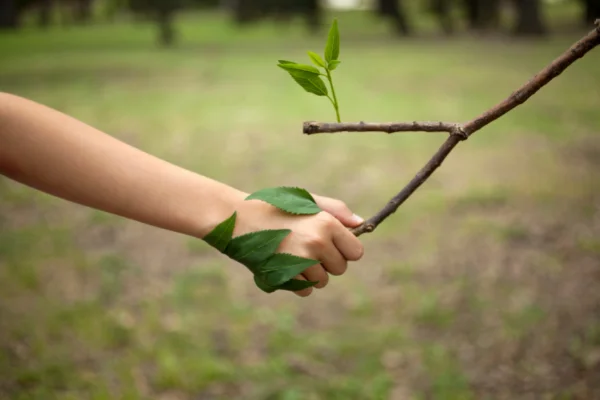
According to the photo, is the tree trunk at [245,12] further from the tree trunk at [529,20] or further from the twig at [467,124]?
the twig at [467,124]

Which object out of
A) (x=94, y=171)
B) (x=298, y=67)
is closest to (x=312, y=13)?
(x=94, y=171)

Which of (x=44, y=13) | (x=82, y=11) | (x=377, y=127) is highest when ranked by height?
(x=377, y=127)

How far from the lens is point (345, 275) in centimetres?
294

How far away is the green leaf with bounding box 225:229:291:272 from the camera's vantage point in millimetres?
725

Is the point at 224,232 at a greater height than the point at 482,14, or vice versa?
the point at 224,232

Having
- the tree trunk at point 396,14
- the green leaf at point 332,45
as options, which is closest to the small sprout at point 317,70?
the green leaf at point 332,45

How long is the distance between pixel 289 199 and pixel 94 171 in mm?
285

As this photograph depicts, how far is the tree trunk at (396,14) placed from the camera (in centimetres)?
1459

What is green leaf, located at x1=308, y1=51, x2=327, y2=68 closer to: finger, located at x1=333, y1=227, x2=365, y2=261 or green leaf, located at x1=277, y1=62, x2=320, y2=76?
green leaf, located at x1=277, y1=62, x2=320, y2=76

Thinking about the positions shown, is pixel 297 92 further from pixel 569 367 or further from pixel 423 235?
pixel 569 367

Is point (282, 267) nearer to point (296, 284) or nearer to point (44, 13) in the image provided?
point (296, 284)

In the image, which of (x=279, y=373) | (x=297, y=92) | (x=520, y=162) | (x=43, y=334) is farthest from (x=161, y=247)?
(x=297, y=92)

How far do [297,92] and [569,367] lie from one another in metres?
5.70

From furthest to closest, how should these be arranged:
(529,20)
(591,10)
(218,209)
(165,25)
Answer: (165,25) < (591,10) < (529,20) < (218,209)
